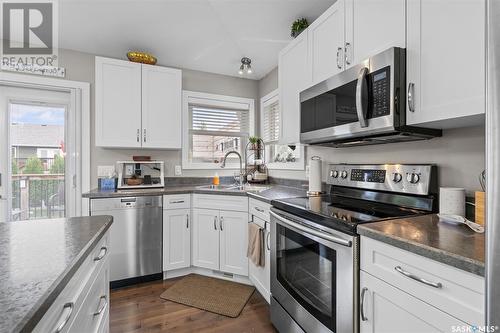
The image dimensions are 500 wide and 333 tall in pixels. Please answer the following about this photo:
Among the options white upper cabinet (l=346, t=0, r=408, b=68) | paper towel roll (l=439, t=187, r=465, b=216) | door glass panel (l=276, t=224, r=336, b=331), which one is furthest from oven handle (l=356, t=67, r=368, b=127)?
door glass panel (l=276, t=224, r=336, b=331)

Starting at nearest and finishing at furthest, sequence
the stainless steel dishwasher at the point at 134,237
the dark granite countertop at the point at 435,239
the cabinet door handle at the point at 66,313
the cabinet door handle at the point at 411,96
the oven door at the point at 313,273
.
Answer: the cabinet door handle at the point at 66,313 → the dark granite countertop at the point at 435,239 → the oven door at the point at 313,273 → the cabinet door handle at the point at 411,96 → the stainless steel dishwasher at the point at 134,237

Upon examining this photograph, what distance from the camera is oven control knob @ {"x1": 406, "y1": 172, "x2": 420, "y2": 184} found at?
4.50 feet

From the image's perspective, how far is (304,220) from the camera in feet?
4.51

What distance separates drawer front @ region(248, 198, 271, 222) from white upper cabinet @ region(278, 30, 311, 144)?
0.63 metres

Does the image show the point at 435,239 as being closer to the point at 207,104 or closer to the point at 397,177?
the point at 397,177

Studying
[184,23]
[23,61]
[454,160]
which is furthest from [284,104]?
[23,61]

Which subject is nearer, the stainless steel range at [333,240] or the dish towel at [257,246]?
the stainless steel range at [333,240]

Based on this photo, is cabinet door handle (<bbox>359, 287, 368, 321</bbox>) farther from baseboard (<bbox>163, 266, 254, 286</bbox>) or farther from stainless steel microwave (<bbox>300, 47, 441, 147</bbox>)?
baseboard (<bbox>163, 266, 254, 286</bbox>)

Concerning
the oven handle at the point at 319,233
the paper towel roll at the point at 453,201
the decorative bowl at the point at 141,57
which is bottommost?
the oven handle at the point at 319,233

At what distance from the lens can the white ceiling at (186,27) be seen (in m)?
1.96

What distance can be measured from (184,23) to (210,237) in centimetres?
210

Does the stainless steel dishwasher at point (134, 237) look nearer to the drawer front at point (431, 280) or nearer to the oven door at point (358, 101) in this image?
the oven door at point (358, 101)

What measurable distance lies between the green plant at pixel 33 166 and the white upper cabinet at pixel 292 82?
2.62 metres

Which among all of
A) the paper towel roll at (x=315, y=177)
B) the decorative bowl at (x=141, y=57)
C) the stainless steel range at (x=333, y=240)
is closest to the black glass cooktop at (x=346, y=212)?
the stainless steel range at (x=333, y=240)
